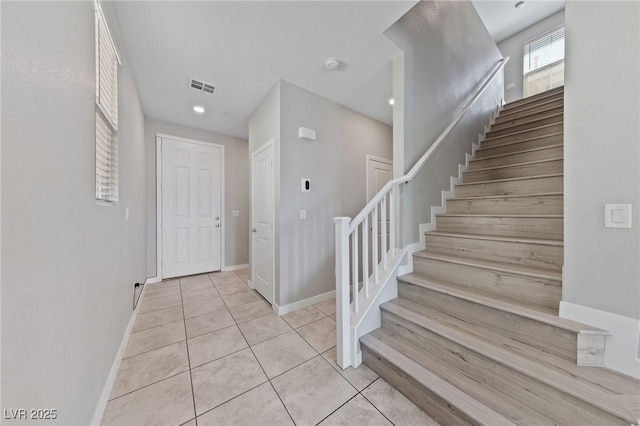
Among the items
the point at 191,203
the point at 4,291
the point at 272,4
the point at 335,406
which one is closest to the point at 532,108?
the point at 272,4

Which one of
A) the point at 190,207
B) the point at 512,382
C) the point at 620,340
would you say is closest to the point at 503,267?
the point at 620,340

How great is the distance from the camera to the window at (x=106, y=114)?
53.7 inches

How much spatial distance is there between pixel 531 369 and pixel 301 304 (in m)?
2.03

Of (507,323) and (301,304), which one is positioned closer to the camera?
(507,323)

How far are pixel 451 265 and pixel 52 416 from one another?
2.29m

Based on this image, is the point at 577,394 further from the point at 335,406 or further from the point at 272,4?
the point at 272,4

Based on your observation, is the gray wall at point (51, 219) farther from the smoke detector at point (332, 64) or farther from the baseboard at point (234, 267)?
the baseboard at point (234, 267)

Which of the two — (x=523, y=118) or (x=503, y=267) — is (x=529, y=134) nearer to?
(x=523, y=118)

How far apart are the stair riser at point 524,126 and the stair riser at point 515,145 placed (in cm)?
34

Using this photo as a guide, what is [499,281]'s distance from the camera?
1.56 m

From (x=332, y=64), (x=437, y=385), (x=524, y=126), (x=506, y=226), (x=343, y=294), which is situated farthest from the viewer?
(x=524, y=126)

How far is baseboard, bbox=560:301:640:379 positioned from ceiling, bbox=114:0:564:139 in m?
2.27

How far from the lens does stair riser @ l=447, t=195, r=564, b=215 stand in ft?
5.93

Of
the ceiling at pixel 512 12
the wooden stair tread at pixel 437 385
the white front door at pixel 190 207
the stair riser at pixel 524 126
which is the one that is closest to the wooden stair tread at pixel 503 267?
the wooden stair tread at pixel 437 385
